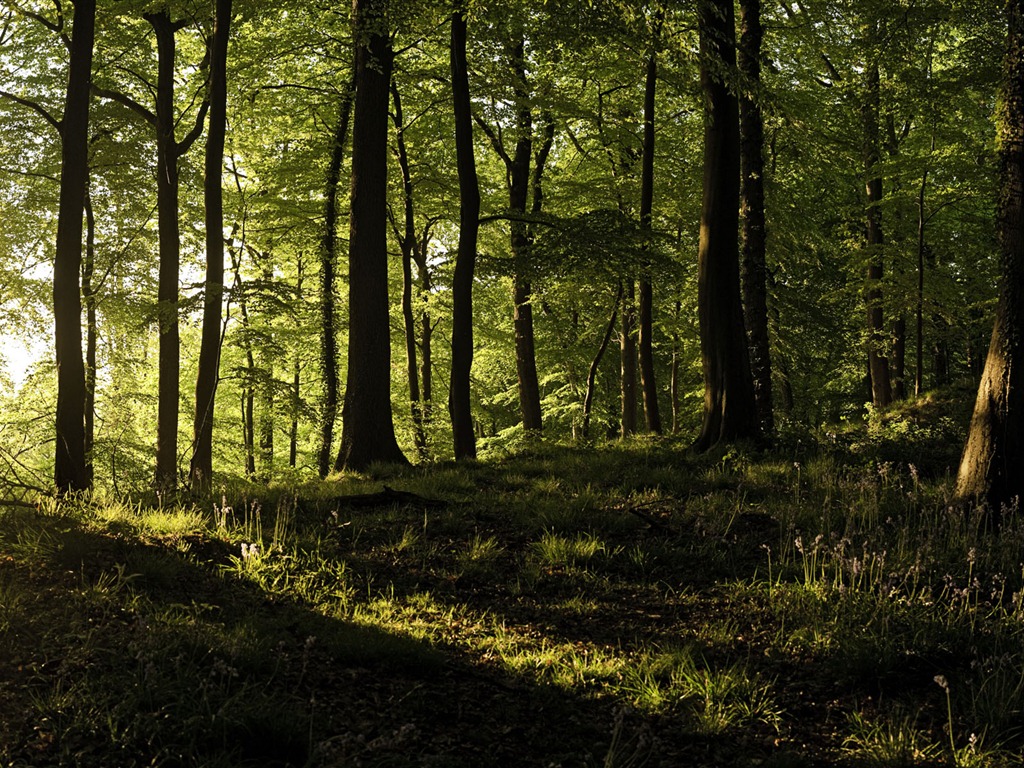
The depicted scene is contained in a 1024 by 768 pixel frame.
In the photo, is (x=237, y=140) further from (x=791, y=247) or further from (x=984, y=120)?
(x=984, y=120)

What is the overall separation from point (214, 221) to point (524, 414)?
9579mm

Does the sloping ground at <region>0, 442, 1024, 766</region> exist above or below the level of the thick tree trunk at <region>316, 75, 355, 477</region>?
below

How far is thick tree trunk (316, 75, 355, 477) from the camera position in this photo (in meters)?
18.2

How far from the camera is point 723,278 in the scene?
10352mm

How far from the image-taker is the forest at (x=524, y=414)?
352 cm

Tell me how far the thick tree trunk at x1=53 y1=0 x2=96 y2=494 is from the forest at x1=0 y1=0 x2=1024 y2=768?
0.04m

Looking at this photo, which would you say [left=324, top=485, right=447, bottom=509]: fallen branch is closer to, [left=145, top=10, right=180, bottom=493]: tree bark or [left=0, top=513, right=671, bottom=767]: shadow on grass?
[left=0, top=513, right=671, bottom=767]: shadow on grass

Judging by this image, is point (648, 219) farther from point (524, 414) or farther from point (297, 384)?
point (297, 384)

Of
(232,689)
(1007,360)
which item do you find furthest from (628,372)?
(232,689)

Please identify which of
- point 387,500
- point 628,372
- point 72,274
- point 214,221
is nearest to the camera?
point 387,500

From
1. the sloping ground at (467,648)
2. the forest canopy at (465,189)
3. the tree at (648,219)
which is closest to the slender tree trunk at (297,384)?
the forest canopy at (465,189)

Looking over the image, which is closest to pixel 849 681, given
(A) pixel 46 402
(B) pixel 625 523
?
(B) pixel 625 523

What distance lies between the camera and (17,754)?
106 inches

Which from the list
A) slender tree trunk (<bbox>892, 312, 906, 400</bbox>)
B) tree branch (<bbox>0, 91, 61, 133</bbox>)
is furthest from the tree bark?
slender tree trunk (<bbox>892, 312, 906, 400</bbox>)
